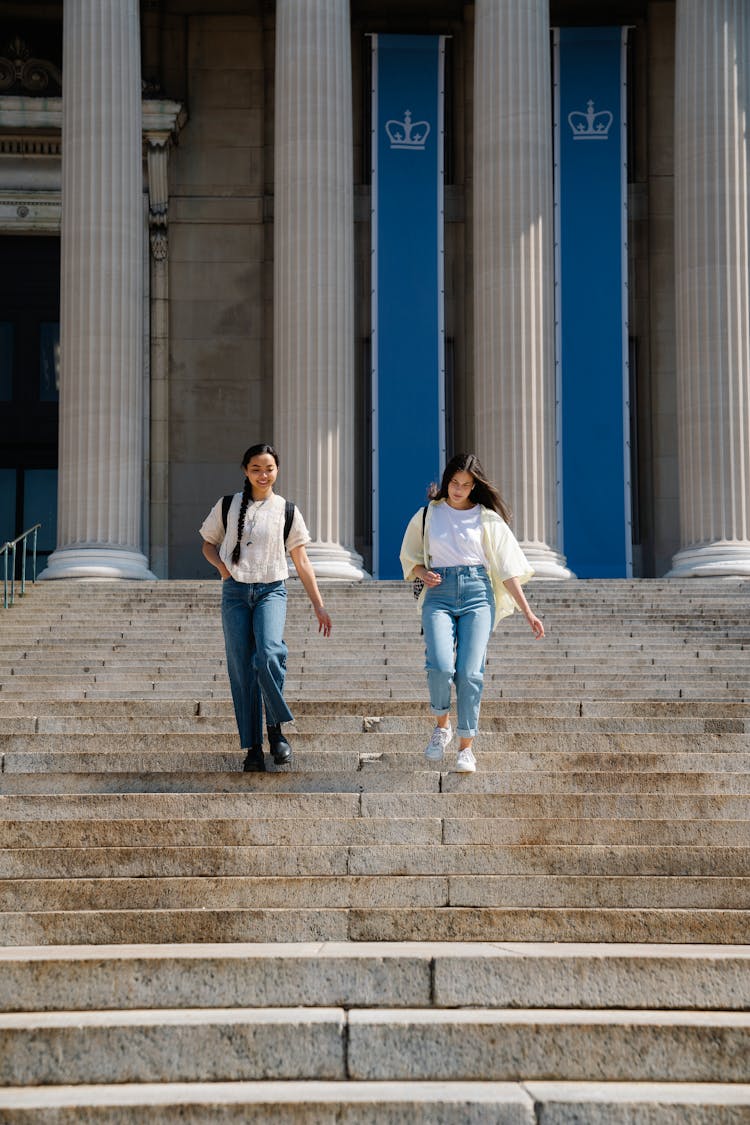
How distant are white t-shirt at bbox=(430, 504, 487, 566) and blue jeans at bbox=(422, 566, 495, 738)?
0.16 ft

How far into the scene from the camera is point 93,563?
2250cm

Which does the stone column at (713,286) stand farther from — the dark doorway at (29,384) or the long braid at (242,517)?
the long braid at (242,517)

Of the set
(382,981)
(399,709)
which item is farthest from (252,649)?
(382,981)

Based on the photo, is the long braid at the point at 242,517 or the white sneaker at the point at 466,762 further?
the long braid at the point at 242,517

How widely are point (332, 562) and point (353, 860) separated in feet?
47.3

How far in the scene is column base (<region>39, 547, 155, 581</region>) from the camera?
22.4 meters

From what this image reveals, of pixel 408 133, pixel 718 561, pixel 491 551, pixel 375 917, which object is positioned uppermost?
pixel 408 133

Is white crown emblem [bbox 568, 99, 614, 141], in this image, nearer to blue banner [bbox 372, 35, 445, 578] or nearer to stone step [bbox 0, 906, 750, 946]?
blue banner [bbox 372, 35, 445, 578]

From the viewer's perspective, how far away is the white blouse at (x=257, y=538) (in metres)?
9.83

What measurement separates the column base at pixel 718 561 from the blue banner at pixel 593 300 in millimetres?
2286

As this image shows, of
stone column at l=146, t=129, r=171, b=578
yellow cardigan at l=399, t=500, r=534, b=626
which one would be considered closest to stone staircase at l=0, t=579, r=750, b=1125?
yellow cardigan at l=399, t=500, r=534, b=626

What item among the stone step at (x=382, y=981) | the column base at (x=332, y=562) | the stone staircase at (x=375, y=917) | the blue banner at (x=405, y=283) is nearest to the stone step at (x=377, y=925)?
the stone staircase at (x=375, y=917)

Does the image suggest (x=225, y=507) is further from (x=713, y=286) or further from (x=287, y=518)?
(x=713, y=286)

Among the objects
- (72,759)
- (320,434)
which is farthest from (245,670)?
(320,434)
